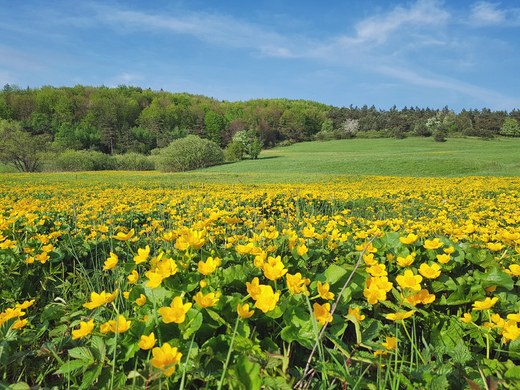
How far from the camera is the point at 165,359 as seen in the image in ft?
3.51

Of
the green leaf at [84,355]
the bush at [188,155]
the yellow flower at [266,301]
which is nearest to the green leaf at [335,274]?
the yellow flower at [266,301]

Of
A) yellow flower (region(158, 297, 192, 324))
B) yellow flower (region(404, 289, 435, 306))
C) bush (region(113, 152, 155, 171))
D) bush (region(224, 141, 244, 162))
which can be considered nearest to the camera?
yellow flower (region(158, 297, 192, 324))

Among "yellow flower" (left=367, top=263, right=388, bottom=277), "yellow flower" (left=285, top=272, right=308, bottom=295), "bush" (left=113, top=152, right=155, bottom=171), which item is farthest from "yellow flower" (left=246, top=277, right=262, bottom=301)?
"bush" (left=113, top=152, right=155, bottom=171)

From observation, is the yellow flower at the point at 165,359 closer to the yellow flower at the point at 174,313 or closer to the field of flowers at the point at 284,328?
the field of flowers at the point at 284,328

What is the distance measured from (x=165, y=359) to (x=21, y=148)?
167 feet

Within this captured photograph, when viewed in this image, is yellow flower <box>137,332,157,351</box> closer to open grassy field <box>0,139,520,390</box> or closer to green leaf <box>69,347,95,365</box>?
open grassy field <box>0,139,520,390</box>

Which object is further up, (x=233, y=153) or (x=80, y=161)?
(x=233, y=153)

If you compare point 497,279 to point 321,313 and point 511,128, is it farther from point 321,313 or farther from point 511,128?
point 511,128

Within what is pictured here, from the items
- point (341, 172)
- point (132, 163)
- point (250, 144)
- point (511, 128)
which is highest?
point (511, 128)

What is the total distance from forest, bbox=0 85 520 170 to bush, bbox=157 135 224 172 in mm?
21503

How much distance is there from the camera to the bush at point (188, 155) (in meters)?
48.8

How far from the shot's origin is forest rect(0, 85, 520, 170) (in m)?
68.4

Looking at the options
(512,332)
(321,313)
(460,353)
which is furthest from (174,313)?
(512,332)

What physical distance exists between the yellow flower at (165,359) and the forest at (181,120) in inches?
2845
